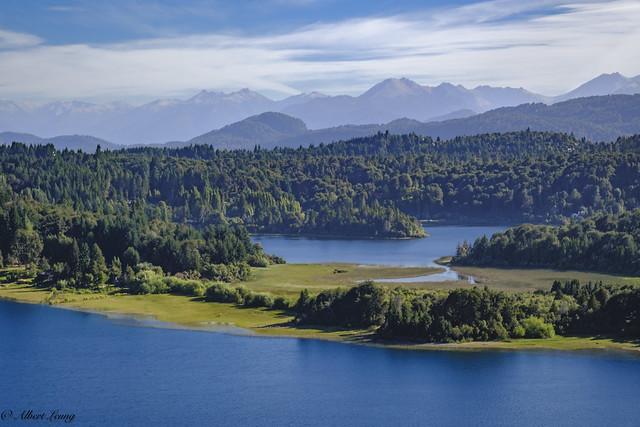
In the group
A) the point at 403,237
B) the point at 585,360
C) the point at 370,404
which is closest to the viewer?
the point at 370,404

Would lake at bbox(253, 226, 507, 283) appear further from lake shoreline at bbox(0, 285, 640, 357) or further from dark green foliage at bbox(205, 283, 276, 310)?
lake shoreline at bbox(0, 285, 640, 357)

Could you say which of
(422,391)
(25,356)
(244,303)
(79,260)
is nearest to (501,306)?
(422,391)

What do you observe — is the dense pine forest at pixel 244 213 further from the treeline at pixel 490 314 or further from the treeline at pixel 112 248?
the treeline at pixel 490 314

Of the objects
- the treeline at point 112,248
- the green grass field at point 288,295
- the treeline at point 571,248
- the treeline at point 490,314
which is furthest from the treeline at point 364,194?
the treeline at point 490,314

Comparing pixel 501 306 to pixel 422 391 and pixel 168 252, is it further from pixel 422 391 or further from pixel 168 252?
pixel 168 252

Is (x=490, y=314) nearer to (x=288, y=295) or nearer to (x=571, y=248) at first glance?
(x=288, y=295)

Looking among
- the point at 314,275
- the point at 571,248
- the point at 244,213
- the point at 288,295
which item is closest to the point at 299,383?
the point at 288,295

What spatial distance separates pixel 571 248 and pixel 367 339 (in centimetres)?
4133

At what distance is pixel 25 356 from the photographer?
220 ft

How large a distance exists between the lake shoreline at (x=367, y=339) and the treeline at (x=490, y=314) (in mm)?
891

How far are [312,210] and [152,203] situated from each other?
31.9 meters

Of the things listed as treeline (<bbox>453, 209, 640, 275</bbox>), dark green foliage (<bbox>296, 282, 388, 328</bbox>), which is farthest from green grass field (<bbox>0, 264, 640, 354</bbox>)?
treeline (<bbox>453, 209, 640, 275</bbox>)

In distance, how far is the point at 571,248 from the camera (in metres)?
104

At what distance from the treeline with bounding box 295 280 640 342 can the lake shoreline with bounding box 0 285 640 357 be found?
0.89m
